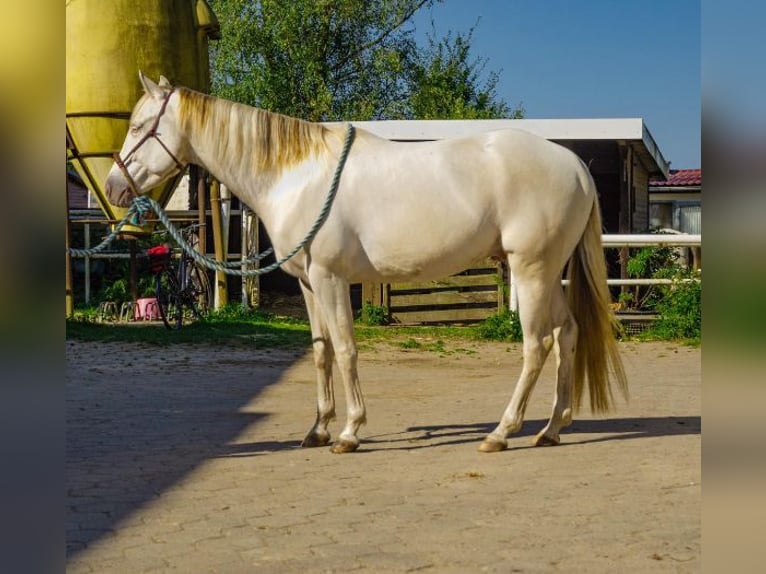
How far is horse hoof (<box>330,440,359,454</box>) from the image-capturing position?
5.27 metres

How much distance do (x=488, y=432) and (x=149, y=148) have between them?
2.80m

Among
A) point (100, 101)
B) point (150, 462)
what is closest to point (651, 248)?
point (100, 101)

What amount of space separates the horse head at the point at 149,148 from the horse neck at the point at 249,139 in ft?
0.32

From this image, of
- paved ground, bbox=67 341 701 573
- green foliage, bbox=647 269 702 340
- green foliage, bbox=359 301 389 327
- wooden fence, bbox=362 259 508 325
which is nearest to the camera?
paved ground, bbox=67 341 701 573

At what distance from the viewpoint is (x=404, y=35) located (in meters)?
32.3

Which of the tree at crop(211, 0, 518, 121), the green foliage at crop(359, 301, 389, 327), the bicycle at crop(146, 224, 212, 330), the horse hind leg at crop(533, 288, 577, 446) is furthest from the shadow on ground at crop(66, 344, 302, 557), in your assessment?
the tree at crop(211, 0, 518, 121)

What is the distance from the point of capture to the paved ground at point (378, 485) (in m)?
3.30

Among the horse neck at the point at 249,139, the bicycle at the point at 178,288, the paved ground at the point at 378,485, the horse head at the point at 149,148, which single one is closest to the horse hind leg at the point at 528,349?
the paved ground at the point at 378,485

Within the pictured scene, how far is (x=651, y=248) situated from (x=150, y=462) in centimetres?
976

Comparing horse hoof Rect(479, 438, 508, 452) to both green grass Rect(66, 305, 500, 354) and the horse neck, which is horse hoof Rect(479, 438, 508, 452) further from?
green grass Rect(66, 305, 500, 354)

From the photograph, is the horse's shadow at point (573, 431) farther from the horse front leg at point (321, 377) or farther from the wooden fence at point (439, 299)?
the wooden fence at point (439, 299)

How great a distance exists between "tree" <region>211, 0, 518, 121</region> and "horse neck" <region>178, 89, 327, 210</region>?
77.4 ft
